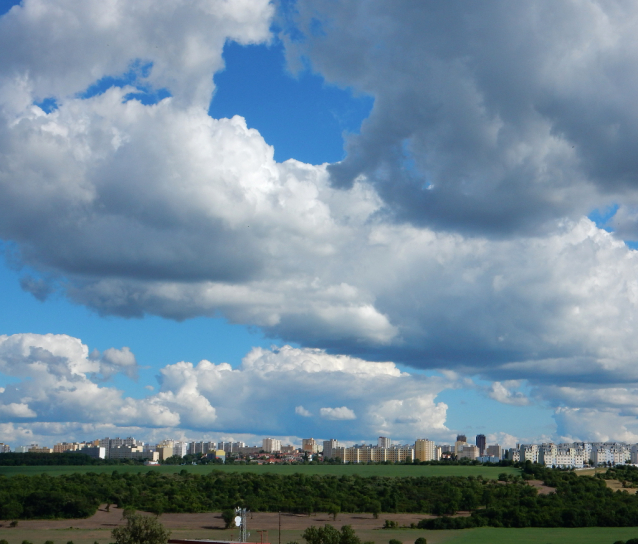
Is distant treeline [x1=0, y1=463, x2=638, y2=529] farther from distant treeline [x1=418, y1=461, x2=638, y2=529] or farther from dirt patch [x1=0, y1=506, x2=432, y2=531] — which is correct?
dirt patch [x1=0, y1=506, x2=432, y2=531]

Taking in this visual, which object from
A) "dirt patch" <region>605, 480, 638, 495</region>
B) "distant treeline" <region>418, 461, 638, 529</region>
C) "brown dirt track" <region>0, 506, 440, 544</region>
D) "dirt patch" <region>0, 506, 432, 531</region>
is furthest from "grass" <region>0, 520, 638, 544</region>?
"dirt patch" <region>605, 480, 638, 495</region>

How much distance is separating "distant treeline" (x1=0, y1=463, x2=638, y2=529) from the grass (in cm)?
497

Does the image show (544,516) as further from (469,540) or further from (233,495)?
(233,495)

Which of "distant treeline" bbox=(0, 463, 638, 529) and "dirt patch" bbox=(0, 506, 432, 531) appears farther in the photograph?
"distant treeline" bbox=(0, 463, 638, 529)

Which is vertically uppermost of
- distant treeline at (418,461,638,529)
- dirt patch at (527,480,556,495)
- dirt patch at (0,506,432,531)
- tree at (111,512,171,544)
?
tree at (111,512,171,544)

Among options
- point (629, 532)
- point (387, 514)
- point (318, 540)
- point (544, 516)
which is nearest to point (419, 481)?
point (387, 514)

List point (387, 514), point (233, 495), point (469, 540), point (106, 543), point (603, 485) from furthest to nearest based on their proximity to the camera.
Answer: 1. point (603, 485)
2. point (233, 495)
3. point (387, 514)
4. point (469, 540)
5. point (106, 543)

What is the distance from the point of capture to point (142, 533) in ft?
164

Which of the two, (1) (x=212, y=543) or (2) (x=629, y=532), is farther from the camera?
(2) (x=629, y=532)

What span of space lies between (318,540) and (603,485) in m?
99.3

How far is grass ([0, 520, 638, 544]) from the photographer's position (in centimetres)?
8319

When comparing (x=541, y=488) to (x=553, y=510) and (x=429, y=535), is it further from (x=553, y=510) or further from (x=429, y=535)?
(x=429, y=535)

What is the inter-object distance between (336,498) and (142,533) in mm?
73163

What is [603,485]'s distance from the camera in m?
134
